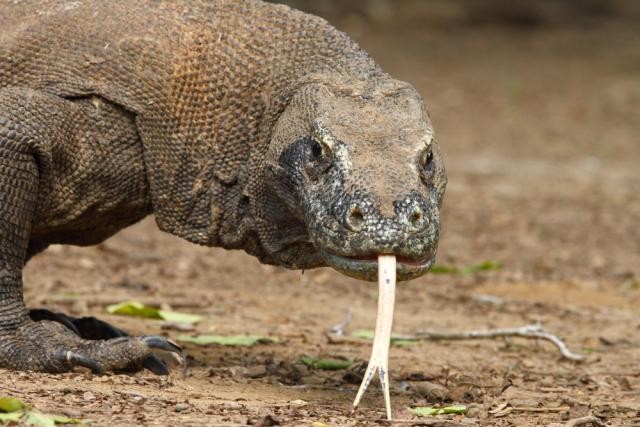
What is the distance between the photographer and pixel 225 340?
230 inches

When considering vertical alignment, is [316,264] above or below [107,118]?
below

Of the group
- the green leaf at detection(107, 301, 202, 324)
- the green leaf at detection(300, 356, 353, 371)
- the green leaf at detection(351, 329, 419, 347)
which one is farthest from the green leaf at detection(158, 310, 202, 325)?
the green leaf at detection(300, 356, 353, 371)

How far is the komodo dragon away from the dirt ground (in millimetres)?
502

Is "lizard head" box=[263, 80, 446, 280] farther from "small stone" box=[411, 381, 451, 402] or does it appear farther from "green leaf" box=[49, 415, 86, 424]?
"green leaf" box=[49, 415, 86, 424]

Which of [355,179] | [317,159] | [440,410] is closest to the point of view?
[355,179]

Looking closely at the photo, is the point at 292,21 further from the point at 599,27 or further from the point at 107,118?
the point at 599,27

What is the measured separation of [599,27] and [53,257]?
14492mm

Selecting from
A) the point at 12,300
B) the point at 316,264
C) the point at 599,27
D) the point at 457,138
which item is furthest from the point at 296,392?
the point at 599,27

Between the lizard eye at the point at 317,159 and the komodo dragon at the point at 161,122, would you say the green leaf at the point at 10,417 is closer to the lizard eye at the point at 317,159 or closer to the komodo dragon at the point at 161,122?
the komodo dragon at the point at 161,122

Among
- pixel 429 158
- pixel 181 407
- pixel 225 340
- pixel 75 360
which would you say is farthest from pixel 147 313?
pixel 429 158

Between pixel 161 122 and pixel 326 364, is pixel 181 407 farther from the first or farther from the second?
pixel 326 364

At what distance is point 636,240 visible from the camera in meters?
10.4

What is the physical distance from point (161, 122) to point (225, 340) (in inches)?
57.2

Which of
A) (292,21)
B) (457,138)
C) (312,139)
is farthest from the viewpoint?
(457,138)
